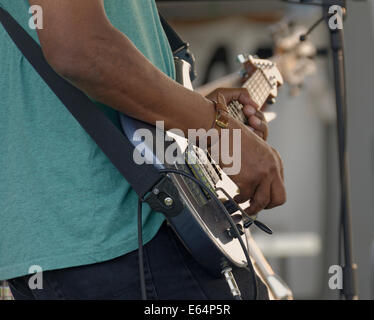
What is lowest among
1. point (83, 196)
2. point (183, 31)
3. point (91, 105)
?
point (83, 196)


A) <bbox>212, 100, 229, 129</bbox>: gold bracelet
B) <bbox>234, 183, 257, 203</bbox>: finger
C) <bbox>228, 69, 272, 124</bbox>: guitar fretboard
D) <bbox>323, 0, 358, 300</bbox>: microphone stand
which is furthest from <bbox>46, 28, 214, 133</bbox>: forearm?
<bbox>323, 0, 358, 300</bbox>: microphone stand

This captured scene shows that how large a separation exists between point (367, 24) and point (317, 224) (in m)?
1.99

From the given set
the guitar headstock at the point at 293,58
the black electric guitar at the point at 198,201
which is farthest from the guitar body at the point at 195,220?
the guitar headstock at the point at 293,58

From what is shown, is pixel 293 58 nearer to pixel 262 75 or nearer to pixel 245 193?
pixel 262 75

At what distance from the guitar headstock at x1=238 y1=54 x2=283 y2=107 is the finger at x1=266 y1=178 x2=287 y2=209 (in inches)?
19.9

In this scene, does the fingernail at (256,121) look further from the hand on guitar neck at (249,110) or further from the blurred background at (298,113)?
the blurred background at (298,113)

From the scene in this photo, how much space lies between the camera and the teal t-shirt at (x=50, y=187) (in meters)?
1.03

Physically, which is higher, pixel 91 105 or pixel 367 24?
pixel 367 24

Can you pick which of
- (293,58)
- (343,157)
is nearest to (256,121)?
(343,157)

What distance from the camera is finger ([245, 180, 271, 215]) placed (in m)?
1.18

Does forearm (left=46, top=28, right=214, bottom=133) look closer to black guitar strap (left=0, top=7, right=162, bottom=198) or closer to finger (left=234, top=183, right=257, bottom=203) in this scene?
black guitar strap (left=0, top=7, right=162, bottom=198)

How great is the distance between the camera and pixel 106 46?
3.13 feet
